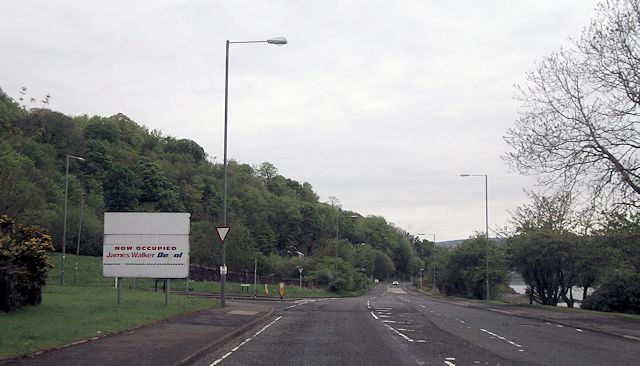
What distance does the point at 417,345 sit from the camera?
16.0m

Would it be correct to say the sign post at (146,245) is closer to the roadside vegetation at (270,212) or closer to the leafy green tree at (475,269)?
the roadside vegetation at (270,212)

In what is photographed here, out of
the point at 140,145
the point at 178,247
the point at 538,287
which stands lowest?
the point at 538,287

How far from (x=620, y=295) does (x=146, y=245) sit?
29.0 metres

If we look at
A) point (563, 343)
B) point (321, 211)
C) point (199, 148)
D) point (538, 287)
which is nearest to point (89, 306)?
point (563, 343)

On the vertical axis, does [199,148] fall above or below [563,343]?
above

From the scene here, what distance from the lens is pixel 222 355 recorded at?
523 inches

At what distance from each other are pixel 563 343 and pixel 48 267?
652 inches

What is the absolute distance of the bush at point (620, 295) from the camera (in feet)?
124

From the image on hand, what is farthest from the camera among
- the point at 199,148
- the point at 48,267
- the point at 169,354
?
the point at 199,148

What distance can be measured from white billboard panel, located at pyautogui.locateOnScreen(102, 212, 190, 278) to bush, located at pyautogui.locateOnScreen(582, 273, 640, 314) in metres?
27.1

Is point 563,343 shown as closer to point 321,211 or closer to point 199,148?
point 199,148

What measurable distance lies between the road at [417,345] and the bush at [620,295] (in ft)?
56.1

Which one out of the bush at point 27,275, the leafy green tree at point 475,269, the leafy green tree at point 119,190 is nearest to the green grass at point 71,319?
the bush at point 27,275

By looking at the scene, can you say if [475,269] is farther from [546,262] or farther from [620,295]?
[620,295]
